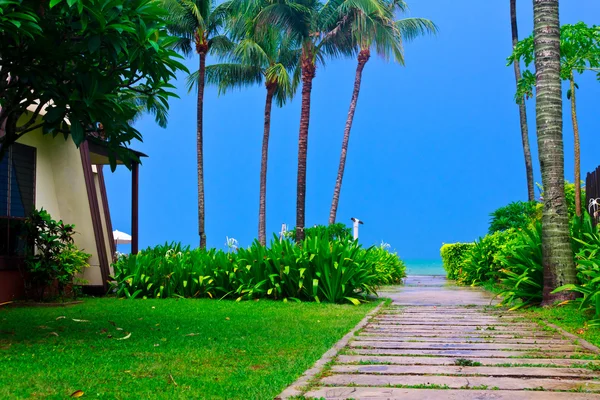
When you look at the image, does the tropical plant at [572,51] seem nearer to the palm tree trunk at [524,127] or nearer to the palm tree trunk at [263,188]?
the palm tree trunk at [524,127]

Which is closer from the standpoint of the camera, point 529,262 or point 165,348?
point 165,348

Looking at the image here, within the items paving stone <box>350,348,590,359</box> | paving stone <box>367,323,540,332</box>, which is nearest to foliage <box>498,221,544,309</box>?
paving stone <box>367,323,540,332</box>

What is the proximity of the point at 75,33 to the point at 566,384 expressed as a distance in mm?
5123

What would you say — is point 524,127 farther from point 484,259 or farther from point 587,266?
point 587,266

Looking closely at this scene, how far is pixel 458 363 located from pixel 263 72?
23799 mm

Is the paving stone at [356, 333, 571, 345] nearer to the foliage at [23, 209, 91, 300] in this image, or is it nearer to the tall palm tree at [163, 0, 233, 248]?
the foliage at [23, 209, 91, 300]

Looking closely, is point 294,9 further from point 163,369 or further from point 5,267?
point 163,369

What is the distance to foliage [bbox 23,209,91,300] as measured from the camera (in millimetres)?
11484

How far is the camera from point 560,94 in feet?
30.5

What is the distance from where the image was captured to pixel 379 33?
2020cm

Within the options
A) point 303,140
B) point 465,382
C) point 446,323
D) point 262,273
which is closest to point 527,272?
point 446,323

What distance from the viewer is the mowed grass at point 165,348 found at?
444 cm

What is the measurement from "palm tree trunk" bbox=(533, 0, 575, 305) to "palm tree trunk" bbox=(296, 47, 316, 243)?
9.35 metres

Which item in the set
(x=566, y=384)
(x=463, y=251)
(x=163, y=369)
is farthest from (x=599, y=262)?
(x=463, y=251)
